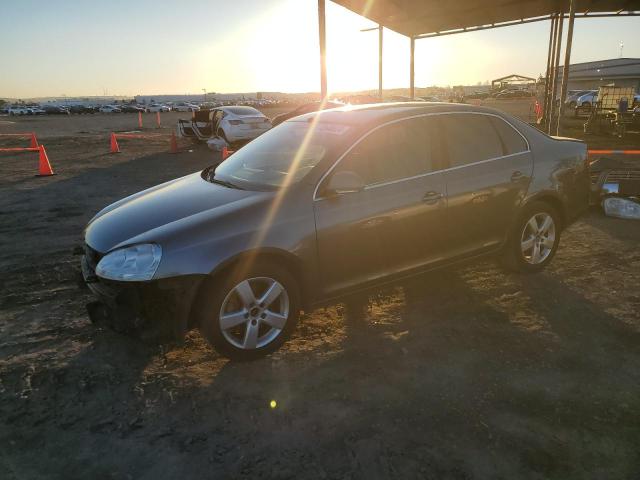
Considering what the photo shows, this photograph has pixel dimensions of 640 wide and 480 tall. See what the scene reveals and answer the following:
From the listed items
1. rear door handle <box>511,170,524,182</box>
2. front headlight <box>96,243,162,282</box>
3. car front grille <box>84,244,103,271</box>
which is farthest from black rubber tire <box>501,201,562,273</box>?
car front grille <box>84,244,103,271</box>

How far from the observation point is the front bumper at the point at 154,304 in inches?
115

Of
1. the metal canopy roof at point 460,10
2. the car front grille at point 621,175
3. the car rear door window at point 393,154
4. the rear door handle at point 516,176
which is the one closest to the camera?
the car rear door window at point 393,154

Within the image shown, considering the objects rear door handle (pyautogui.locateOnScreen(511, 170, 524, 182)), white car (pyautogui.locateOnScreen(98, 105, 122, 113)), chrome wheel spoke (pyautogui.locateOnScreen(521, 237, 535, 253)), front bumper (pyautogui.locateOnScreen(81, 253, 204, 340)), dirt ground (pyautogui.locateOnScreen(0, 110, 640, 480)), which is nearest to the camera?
dirt ground (pyautogui.locateOnScreen(0, 110, 640, 480))

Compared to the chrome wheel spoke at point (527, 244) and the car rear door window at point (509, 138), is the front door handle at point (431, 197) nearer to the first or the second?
the car rear door window at point (509, 138)

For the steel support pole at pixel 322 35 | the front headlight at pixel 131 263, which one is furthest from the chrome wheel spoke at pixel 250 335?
the steel support pole at pixel 322 35

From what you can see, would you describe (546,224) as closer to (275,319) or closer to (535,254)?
(535,254)

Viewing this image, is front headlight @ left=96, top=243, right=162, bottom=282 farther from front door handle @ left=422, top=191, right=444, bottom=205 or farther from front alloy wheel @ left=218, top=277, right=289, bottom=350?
front door handle @ left=422, top=191, right=444, bottom=205

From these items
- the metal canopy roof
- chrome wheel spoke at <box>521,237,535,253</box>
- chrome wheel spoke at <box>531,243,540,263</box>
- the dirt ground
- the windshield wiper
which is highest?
the metal canopy roof

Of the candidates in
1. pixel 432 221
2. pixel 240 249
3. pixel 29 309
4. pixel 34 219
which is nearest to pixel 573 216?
pixel 432 221

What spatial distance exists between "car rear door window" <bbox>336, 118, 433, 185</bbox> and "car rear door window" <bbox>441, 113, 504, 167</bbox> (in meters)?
0.24

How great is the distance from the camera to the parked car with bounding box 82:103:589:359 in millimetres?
3012

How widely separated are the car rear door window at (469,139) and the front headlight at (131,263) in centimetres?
254

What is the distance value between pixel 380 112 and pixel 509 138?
54.4 inches

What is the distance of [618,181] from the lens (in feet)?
22.8
